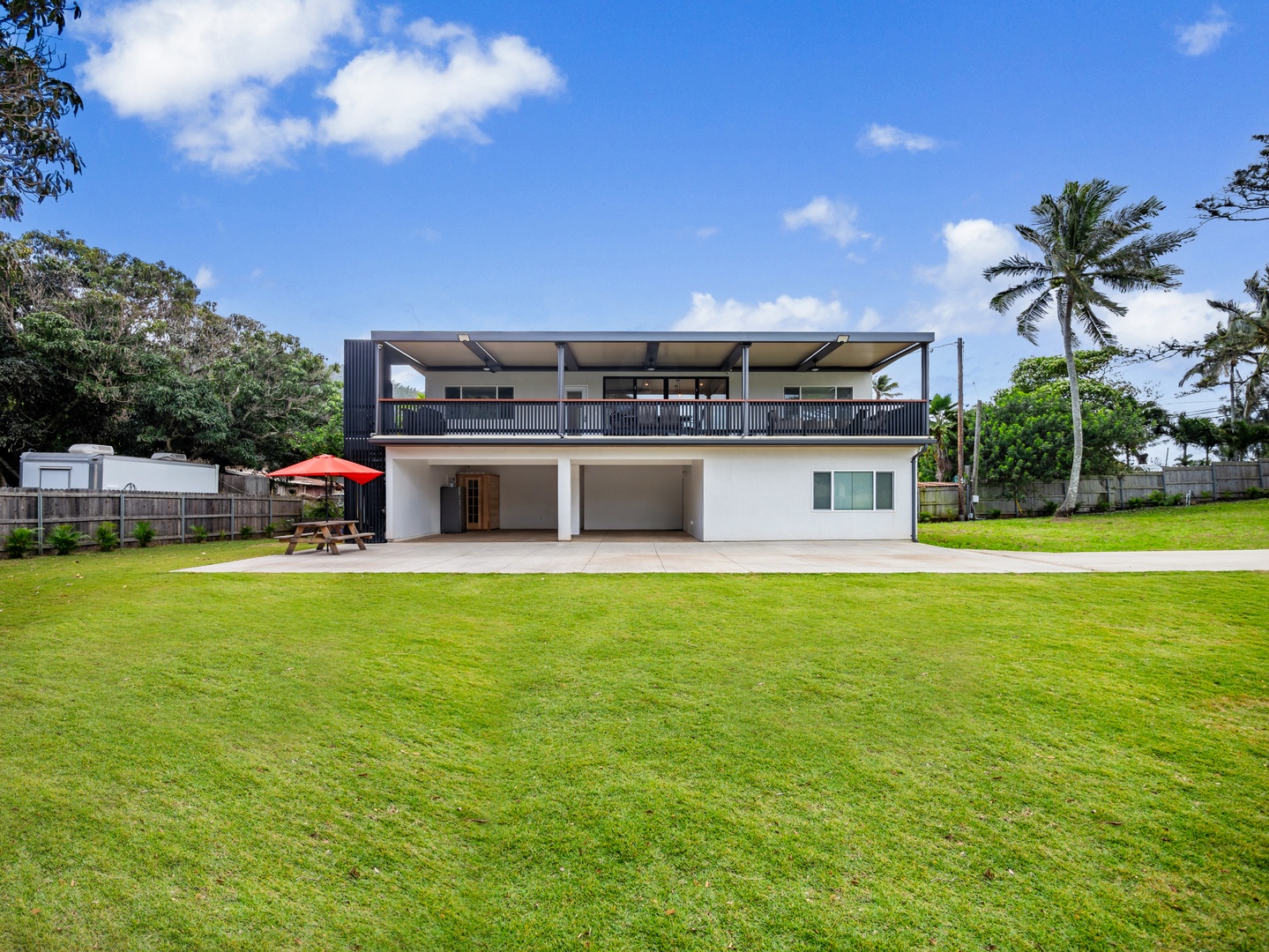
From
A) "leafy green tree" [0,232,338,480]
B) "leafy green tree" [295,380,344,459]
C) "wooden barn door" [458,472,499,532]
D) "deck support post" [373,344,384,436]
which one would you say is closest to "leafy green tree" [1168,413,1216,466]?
"wooden barn door" [458,472,499,532]

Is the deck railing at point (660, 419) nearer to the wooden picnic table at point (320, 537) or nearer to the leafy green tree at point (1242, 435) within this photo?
the wooden picnic table at point (320, 537)

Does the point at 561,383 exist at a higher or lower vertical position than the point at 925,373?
lower

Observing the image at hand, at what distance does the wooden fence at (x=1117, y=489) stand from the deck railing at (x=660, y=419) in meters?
10.6

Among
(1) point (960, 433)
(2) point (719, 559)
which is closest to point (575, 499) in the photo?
(2) point (719, 559)

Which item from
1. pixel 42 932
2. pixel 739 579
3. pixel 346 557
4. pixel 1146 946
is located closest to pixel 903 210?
pixel 739 579

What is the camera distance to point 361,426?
17266 millimetres

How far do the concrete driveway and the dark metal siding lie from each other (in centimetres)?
199

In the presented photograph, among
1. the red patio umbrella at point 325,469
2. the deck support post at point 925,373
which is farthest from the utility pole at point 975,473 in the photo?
the red patio umbrella at point 325,469

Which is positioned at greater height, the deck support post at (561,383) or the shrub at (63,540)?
the deck support post at (561,383)

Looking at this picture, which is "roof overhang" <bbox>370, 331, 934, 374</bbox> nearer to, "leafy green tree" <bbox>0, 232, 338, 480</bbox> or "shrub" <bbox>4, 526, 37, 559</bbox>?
"shrub" <bbox>4, 526, 37, 559</bbox>

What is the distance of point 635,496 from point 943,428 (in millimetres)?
16434

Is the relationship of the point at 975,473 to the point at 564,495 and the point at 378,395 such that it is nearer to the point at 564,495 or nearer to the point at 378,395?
the point at 564,495

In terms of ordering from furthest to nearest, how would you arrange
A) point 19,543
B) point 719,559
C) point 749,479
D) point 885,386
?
point 885,386 < point 749,479 < point 19,543 < point 719,559

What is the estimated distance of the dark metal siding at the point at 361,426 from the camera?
1708 cm
